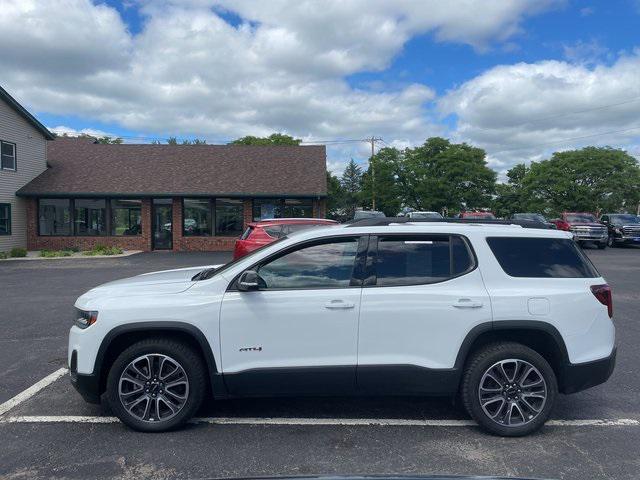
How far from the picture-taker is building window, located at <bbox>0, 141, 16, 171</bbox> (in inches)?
922

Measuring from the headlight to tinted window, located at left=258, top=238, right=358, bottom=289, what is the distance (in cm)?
140

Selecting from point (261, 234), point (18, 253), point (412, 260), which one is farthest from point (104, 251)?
point (412, 260)

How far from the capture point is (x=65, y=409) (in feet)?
15.9

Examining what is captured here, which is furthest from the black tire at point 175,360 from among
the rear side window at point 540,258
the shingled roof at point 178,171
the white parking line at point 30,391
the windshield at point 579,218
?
the windshield at point 579,218

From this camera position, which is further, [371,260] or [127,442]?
[371,260]

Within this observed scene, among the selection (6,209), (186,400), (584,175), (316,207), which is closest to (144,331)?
(186,400)

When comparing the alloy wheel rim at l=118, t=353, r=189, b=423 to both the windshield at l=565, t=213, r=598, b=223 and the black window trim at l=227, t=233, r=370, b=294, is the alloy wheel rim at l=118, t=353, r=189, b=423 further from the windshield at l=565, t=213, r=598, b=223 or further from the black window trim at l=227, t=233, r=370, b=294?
the windshield at l=565, t=213, r=598, b=223

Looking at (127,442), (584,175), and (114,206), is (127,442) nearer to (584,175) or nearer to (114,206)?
(114,206)

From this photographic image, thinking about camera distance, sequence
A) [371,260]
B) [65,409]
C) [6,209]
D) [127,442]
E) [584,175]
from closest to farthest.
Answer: [127,442]
[371,260]
[65,409]
[6,209]
[584,175]

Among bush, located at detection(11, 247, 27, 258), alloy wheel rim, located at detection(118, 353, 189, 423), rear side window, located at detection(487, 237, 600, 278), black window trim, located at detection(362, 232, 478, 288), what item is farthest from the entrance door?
rear side window, located at detection(487, 237, 600, 278)

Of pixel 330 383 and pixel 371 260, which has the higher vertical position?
pixel 371 260

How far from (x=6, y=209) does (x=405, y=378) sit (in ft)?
80.4

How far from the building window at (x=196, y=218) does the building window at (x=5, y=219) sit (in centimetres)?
765

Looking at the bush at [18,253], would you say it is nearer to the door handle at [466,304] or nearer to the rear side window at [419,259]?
the rear side window at [419,259]
